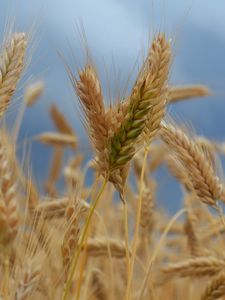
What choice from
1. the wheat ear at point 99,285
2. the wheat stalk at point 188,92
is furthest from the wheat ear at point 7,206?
the wheat stalk at point 188,92

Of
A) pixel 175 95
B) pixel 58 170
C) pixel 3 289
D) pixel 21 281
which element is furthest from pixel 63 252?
pixel 58 170

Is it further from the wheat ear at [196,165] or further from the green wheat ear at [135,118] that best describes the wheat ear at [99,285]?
the green wheat ear at [135,118]

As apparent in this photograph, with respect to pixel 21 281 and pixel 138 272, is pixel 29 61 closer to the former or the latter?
pixel 21 281

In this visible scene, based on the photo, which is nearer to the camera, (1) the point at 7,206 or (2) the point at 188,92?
(1) the point at 7,206

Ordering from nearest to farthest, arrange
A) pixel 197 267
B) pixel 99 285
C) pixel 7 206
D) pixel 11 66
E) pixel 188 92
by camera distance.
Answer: pixel 7 206
pixel 11 66
pixel 197 267
pixel 99 285
pixel 188 92

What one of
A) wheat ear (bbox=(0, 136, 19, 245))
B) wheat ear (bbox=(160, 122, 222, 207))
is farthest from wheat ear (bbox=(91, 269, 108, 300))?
wheat ear (bbox=(0, 136, 19, 245))

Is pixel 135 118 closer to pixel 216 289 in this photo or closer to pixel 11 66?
pixel 11 66

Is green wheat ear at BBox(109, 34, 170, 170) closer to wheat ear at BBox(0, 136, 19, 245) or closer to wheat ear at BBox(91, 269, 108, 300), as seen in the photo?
wheat ear at BBox(0, 136, 19, 245)

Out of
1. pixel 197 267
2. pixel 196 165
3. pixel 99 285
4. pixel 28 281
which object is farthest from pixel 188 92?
pixel 28 281
